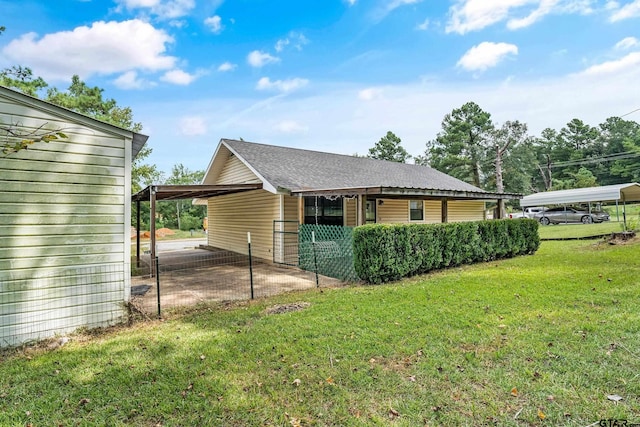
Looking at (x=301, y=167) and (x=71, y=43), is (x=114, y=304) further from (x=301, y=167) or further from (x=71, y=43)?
(x=71, y=43)

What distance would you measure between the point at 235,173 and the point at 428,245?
7.98 meters

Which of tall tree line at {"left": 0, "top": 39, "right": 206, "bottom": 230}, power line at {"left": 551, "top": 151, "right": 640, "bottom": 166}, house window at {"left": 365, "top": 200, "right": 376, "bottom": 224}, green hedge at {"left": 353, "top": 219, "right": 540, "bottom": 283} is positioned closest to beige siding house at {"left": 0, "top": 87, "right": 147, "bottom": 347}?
green hedge at {"left": 353, "top": 219, "right": 540, "bottom": 283}

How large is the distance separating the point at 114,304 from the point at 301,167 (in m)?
8.67

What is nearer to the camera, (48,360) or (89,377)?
(89,377)

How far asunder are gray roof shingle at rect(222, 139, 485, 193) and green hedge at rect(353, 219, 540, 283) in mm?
1742

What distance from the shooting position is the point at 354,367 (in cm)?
306

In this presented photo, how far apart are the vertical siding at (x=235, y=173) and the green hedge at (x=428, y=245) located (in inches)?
206

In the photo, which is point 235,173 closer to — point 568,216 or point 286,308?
point 286,308

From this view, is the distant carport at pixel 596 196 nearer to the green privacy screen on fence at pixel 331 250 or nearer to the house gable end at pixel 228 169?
the green privacy screen on fence at pixel 331 250

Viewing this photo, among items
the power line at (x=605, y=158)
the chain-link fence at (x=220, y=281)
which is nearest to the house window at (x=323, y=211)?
the chain-link fence at (x=220, y=281)

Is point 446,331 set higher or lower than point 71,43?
lower

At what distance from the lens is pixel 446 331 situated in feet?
12.7

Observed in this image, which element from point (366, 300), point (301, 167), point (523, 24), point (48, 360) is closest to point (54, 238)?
point (48, 360)

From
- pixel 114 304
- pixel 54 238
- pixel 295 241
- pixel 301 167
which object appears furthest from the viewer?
pixel 301 167
